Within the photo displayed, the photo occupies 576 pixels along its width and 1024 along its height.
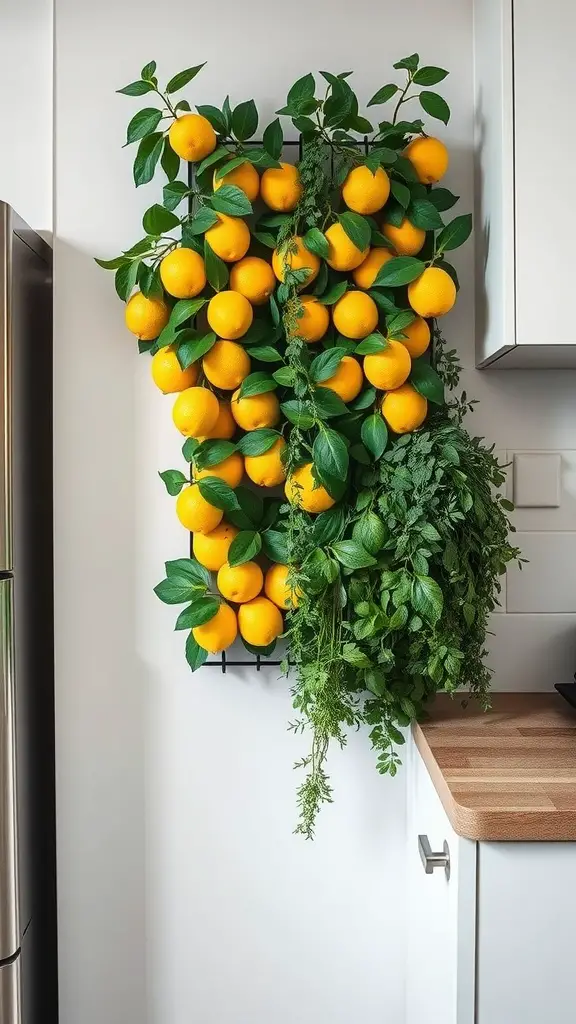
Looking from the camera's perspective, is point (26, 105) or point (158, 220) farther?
point (26, 105)

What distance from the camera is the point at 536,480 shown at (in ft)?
4.89

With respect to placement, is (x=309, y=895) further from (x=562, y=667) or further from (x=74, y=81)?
(x=74, y=81)

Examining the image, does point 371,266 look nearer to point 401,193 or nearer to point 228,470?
point 401,193

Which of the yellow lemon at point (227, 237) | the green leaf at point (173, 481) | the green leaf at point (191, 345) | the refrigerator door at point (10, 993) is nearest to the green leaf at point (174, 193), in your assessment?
the yellow lemon at point (227, 237)

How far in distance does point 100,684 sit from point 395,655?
1.79 ft

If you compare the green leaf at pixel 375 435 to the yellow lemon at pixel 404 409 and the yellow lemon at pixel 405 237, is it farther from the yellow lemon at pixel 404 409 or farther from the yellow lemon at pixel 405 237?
the yellow lemon at pixel 405 237

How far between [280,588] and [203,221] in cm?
60

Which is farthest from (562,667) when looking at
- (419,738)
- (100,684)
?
(100,684)

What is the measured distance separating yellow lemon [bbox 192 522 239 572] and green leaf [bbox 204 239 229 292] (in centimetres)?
39

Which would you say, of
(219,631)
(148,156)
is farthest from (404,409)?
(148,156)

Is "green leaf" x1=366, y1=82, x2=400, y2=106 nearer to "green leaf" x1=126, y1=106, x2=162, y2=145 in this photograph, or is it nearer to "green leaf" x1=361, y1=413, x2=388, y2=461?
"green leaf" x1=126, y1=106, x2=162, y2=145

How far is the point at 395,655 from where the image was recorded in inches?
52.2

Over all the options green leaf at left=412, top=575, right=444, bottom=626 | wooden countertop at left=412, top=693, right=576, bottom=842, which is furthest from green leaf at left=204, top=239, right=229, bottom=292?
wooden countertop at left=412, top=693, right=576, bottom=842

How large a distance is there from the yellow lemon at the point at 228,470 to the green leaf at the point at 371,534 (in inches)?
8.9
